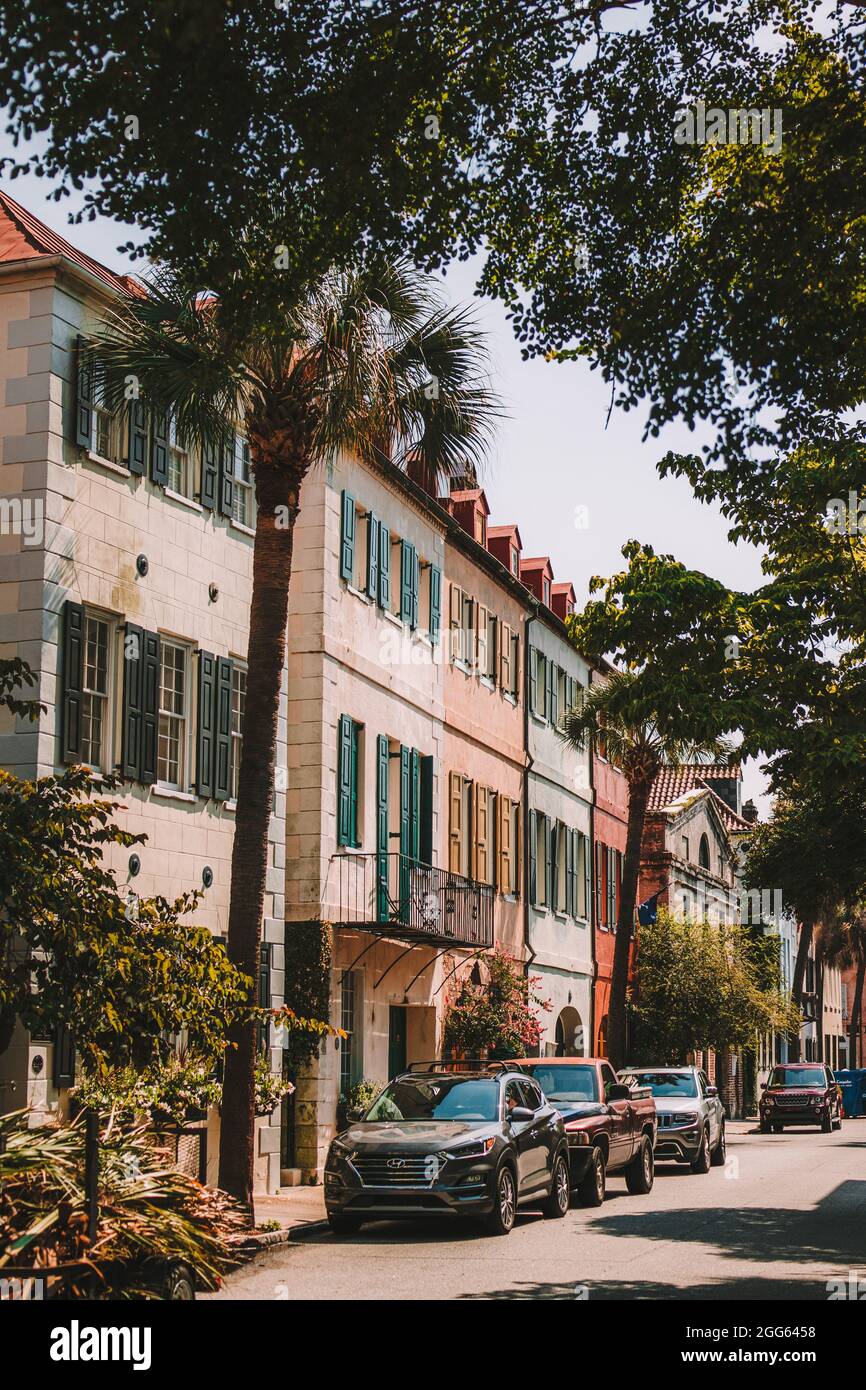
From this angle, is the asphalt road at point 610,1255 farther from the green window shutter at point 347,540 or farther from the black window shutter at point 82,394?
the green window shutter at point 347,540

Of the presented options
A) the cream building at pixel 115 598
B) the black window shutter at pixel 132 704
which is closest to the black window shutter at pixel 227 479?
the cream building at pixel 115 598

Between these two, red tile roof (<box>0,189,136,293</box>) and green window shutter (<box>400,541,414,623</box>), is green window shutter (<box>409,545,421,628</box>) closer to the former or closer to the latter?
green window shutter (<box>400,541,414,623</box>)

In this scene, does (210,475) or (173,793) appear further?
(210,475)

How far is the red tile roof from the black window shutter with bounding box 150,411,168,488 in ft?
5.16

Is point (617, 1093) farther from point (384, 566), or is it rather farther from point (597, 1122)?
point (384, 566)

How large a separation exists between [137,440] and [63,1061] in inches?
275

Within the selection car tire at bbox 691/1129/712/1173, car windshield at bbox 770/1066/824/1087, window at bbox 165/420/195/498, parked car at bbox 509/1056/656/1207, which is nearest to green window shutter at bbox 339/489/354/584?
window at bbox 165/420/195/498

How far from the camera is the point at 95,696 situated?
730 inches

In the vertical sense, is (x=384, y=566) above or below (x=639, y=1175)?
above

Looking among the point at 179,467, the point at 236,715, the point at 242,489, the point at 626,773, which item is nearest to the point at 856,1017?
the point at 626,773

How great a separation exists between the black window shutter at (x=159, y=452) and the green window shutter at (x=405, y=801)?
8833mm

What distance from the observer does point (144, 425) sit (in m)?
19.8
